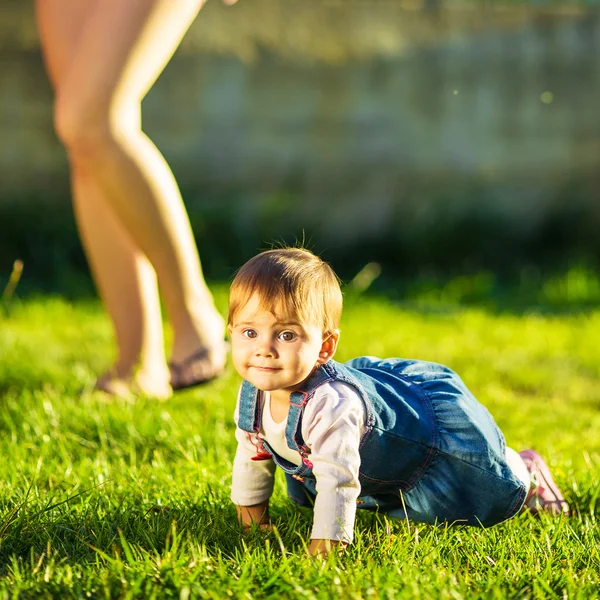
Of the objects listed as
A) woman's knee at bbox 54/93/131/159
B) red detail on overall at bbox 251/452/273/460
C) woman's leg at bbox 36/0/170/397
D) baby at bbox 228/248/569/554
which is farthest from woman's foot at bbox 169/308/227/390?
red detail on overall at bbox 251/452/273/460

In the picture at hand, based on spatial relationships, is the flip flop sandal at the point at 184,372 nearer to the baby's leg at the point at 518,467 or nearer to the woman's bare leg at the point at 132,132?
the woman's bare leg at the point at 132,132

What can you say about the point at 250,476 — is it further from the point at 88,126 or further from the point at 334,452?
the point at 88,126

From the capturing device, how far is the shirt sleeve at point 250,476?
1.99 metres

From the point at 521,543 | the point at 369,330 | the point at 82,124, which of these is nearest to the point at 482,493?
the point at 521,543

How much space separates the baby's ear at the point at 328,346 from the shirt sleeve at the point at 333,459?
7 centimetres

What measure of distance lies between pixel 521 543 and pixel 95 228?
6.12 feet

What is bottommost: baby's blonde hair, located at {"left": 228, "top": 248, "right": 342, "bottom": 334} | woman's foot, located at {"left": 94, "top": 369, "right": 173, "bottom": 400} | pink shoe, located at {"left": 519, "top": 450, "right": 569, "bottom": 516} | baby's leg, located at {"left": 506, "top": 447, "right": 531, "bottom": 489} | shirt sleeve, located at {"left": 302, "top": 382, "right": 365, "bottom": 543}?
woman's foot, located at {"left": 94, "top": 369, "right": 173, "bottom": 400}

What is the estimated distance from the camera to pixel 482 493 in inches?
79.2

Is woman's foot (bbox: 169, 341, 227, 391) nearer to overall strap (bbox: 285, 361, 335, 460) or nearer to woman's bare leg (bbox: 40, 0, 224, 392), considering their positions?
woman's bare leg (bbox: 40, 0, 224, 392)

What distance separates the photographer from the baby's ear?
1881 millimetres

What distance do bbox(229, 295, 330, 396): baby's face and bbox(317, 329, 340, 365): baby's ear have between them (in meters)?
0.05

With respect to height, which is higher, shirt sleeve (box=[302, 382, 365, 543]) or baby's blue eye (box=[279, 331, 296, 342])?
baby's blue eye (box=[279, 331, 296, 342])

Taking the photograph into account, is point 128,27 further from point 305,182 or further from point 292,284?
point 305,182

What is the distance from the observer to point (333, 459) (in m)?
1.80
